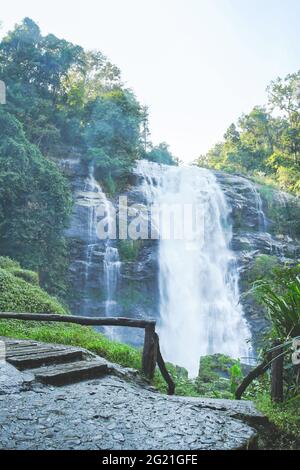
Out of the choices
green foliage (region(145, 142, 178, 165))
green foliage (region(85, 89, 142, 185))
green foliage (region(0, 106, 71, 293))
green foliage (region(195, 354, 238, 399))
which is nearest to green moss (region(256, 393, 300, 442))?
green foliage (region(195, 354, 238, 399))

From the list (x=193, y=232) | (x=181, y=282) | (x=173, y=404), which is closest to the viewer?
(x=173, y=404)

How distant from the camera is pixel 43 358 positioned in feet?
15.4

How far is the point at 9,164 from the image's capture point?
1478 cm

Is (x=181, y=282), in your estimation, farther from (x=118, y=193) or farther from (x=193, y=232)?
(x=118, y=193)

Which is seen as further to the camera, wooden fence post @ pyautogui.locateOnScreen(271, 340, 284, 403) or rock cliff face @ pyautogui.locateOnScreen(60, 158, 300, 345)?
rock cliff face @ pyautogui.locateOnScreen(60, 158, 300, 345)

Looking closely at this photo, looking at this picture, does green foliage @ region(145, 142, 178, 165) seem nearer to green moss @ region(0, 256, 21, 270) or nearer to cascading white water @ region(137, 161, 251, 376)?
cascading white water @ region(137, 161, 251, 376)

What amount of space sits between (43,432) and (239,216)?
19621mm

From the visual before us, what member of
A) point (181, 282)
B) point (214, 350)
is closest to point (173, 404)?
point (214, 350)

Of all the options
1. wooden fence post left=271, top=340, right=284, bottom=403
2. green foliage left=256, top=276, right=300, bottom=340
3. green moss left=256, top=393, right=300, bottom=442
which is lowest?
green moss left=256, top=393, right=300, bottom=442

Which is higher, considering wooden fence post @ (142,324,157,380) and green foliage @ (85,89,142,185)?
green foliage @ (85,89,142,185)

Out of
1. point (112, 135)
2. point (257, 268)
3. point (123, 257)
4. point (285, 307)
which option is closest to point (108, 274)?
point (123, 257)

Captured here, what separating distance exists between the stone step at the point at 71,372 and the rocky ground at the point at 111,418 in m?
0.13

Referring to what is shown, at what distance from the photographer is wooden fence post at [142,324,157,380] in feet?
15.7

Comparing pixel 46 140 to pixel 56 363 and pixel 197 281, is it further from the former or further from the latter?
pixel 56 363
